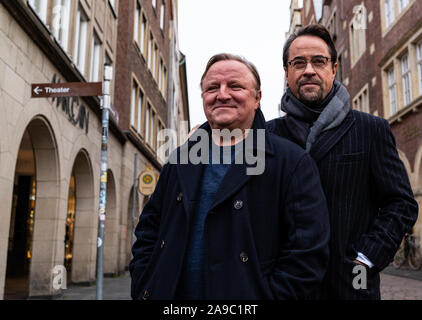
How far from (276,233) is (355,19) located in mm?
25667

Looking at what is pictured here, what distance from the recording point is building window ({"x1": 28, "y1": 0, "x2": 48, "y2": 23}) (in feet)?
28.0

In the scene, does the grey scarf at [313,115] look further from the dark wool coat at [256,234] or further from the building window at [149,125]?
the building window at [149,125]

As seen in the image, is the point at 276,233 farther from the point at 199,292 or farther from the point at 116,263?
the point at 116,263

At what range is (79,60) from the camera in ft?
38.3

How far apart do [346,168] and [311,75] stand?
494mm

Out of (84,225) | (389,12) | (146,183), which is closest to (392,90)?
(389,12)

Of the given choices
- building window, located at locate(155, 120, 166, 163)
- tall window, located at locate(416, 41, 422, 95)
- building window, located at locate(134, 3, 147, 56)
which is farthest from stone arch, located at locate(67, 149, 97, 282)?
tall window, located at locate(416, 41, 422, 95)

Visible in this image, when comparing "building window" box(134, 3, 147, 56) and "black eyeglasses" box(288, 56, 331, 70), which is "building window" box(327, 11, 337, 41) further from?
"black eyeglasses" box(288, 56, 331, 70)

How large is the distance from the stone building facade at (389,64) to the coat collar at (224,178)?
1631 centimetres

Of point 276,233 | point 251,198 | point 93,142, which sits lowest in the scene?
point 276,233

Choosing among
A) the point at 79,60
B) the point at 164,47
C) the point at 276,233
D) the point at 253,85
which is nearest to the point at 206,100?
the point at 253,85

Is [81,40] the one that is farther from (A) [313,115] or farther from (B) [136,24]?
(A) [313,115]

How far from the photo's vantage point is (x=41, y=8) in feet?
29.0

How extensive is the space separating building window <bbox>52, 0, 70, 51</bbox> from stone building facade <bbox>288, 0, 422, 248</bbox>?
12808mm
